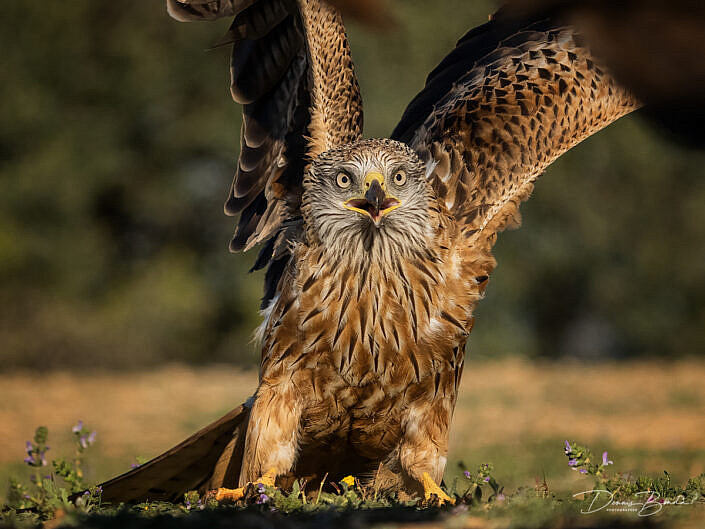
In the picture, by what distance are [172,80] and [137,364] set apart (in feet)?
23.3

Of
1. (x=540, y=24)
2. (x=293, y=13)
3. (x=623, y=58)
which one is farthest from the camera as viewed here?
(x=540, y=24)

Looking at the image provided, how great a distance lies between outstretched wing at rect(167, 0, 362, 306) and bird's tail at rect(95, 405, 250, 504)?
80cm

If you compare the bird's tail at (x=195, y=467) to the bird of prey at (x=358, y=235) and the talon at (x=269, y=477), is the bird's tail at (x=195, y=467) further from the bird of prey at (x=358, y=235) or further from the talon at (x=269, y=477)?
the talon at (x=269, y=477)

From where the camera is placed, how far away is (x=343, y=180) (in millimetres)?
4363

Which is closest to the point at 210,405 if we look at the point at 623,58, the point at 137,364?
the point at 137,364

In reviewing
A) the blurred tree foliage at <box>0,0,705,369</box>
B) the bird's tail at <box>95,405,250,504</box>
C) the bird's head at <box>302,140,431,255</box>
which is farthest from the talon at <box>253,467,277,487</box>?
the blurred tree foliage at <box>0,0,705,369</box>

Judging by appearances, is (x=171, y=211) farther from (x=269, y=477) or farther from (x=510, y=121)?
(x=269, y=477)

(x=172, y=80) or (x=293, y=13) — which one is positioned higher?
(x=172, y=80)

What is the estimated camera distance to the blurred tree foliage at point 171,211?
20.2 m

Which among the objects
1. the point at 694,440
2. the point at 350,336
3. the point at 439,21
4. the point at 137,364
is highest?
the point at 439,21

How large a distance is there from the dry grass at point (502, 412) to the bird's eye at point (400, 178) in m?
2.62

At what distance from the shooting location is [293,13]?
18.3ft

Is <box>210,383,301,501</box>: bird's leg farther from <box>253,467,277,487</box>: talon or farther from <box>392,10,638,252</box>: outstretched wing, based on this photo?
<box>392,10,638,252</box>: outstretched wing

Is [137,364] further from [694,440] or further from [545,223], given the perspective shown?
[694,440]
